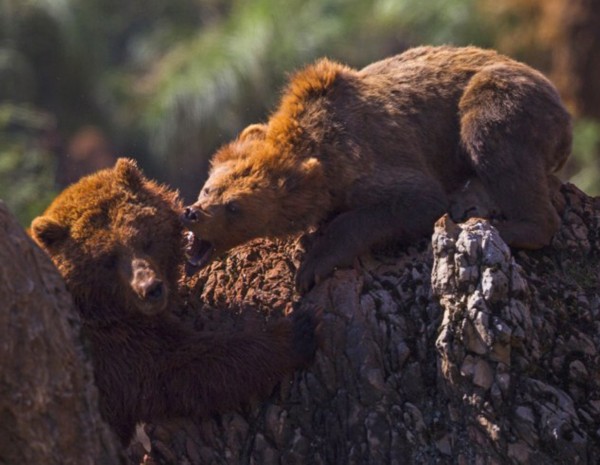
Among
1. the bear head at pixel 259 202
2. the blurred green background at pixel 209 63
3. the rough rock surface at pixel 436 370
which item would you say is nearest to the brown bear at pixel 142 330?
the rough rock surface at pixel 436 370

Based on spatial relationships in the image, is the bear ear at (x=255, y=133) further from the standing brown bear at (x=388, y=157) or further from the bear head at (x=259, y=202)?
the bear head at (x=259, y=202)

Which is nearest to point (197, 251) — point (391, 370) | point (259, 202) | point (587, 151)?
point (259, 202)

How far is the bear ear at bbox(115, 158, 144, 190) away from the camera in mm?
6316

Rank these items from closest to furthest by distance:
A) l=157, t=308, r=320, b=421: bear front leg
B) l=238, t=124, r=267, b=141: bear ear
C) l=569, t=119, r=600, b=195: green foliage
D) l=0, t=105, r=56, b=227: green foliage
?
1. l=157, t=308, r=320, b=421: bear front leg
2. l=238, t=124, r=267, b=141: bear ear
3. l=0, t=105, r=56, b=227: green foliage
4. l=569, t=119, r=600, b=195: green foliage

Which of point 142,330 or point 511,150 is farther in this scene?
point 511,150

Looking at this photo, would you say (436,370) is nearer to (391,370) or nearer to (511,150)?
(391,370)

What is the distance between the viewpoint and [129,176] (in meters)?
6.32

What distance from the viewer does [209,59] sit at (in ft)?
77.7

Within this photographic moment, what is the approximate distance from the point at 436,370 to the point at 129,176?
171 centimetres

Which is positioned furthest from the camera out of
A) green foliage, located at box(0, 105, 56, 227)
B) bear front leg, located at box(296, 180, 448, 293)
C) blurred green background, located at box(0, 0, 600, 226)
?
blurred green background, located at box(0, 0, 600, 226)

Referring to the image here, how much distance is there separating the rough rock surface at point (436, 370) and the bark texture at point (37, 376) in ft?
2.77

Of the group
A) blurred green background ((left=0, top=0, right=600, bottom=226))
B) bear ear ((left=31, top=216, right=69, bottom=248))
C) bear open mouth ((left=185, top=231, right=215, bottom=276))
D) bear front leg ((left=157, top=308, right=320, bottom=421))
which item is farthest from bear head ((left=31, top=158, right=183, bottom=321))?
blurred green background ((left=0, top=0, right=600, bottom=226))

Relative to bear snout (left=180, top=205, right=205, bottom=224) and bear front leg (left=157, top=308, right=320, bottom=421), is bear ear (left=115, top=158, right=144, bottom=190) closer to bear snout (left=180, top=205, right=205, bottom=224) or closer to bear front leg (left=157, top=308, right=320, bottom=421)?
bear snout (left=180, top=205, right=205, bottom=224)

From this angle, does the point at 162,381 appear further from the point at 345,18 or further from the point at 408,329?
the point at 345,18
